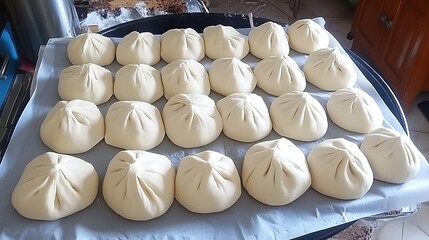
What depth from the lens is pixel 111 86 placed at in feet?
3.24

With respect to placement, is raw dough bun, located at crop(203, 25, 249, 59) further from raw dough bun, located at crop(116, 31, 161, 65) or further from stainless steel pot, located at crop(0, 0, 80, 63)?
stainless steel pot, located at crop(0, 0, 80, 63)

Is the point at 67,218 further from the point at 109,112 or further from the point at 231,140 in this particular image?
the point at 231,140

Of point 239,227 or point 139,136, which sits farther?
point 139,136

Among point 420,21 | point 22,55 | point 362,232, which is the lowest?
point 362,232

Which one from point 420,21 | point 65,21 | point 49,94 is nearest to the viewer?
point 49,94

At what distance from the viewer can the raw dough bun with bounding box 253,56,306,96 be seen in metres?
0.99

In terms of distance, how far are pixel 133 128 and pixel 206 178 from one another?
0.64ft

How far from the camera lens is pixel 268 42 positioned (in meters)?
1.09

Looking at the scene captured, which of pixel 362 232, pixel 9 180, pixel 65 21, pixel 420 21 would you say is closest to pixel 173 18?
pixel 65 21

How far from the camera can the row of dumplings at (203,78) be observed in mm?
958

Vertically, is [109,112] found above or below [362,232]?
above

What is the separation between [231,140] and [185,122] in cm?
11

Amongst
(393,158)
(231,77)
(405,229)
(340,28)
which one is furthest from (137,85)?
(340,28)

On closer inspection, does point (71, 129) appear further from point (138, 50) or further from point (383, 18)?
point (383, 18)
